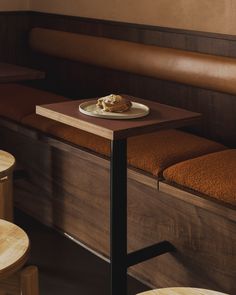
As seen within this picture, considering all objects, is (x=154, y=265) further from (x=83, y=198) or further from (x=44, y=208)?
(x=44, y=208)

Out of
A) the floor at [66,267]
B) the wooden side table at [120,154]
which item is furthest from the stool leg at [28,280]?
the floor at [66,267]

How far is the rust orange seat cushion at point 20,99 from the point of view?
3.86 m

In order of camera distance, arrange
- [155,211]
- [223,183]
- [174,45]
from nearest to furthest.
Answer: [223,183]
[155,211]
[174,45]

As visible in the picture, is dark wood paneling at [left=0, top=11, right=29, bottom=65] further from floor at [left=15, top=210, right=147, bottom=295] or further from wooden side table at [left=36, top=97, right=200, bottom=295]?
wooden side table at [left=36, top=97, right=200, bottom=295]

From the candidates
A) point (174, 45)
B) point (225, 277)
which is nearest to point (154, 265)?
point (225, 277)

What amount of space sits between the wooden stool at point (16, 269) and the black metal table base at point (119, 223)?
0.56m

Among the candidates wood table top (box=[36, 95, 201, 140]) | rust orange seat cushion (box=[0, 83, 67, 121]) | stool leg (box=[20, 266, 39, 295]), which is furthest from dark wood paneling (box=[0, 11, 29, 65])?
stool leg (box=[20, 266, 39, 295])

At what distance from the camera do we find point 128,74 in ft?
→ 12.8

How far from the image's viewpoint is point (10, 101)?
406 cm

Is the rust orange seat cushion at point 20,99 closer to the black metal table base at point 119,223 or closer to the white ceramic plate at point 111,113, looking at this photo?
the white ceramic plate at point 111,113

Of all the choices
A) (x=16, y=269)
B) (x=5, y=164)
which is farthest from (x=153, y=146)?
(x=16, y=269)

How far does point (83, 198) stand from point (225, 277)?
101 centimetres

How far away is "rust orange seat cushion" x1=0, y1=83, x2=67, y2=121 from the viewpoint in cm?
386

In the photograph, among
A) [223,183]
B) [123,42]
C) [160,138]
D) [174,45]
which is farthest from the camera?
[123,42]
